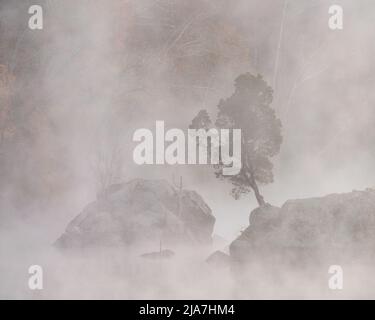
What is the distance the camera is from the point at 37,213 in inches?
529

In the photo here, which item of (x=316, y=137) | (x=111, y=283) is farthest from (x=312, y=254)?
(x=111, y=283)

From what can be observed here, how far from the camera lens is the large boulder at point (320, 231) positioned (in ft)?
40.1

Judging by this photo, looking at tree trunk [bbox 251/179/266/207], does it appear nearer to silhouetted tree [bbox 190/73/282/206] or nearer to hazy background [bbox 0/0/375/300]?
silhouetted tree [bbox 190/73/282/206]

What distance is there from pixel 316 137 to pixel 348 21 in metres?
2.30

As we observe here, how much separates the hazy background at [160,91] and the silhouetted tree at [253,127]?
19.1 inches

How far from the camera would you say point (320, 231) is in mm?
12312

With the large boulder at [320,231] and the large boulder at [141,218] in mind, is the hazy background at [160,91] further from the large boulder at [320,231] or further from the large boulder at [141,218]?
the large boulder at [320,231]

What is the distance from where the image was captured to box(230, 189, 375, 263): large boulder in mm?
12227

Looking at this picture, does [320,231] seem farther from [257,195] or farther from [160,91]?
[160,91]

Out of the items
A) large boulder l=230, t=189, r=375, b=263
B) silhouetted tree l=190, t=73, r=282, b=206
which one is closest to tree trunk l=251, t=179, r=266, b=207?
silhouetted tree l=190, t=73, r=282, b=206

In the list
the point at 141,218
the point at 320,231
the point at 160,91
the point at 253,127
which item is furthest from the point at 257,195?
the point at 160,91

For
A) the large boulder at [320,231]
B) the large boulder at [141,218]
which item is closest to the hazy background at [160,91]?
the large boulder at [141,218]

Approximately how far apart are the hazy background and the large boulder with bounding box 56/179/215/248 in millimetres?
261

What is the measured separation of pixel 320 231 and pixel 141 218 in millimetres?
3126
